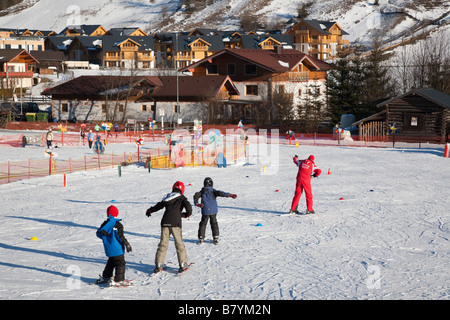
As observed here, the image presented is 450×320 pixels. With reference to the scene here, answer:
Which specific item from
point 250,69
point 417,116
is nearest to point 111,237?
point 417,116

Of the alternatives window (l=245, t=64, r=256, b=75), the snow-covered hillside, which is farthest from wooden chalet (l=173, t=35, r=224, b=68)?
window (l=245, t=64, r=256, b=75)

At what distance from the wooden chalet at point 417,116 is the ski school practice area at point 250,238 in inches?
595

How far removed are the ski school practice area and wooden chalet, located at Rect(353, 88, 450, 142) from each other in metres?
15.1

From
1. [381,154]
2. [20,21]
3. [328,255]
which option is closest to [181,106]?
[381,154]

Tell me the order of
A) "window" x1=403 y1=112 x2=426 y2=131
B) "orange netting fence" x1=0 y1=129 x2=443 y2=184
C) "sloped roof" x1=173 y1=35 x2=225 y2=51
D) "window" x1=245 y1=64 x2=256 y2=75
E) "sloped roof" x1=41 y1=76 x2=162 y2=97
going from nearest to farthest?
"orange netting fence" x1=0 y1=129 x2=443 y2=184
"window" x1=403 y1=112 x2=426 y2=131
"sloped roof" x1=41 y1=76 x2=162 y2=97
"window" x1=245 y1=64 x2=256 y2=75
"sloped roof" x1=173 y1=35 x2=225 y2=51

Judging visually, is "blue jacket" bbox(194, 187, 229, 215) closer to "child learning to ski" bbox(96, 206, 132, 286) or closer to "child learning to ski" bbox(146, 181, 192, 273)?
"child learning to ski" bbox(146, 181, 192, 273)

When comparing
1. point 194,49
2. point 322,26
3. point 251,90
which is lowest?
point 251,90

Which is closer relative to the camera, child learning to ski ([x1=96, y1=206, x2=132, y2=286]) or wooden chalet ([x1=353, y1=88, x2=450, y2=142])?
child learning to ski ([x1=96, y1=206, x2=132, y2=286])

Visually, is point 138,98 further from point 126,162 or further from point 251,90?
point 126,162

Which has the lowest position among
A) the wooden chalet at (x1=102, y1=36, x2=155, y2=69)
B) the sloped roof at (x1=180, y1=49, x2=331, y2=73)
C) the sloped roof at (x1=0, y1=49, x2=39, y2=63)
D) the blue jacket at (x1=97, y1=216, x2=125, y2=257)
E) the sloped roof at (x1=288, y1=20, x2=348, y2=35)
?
the blue jacket at (x1=97, y1=216, x2=125, y2=257)

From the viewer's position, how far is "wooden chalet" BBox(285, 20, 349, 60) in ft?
365

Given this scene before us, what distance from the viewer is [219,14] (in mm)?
151875

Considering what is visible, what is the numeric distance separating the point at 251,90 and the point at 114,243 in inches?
2001

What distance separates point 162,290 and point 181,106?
44.8 m
